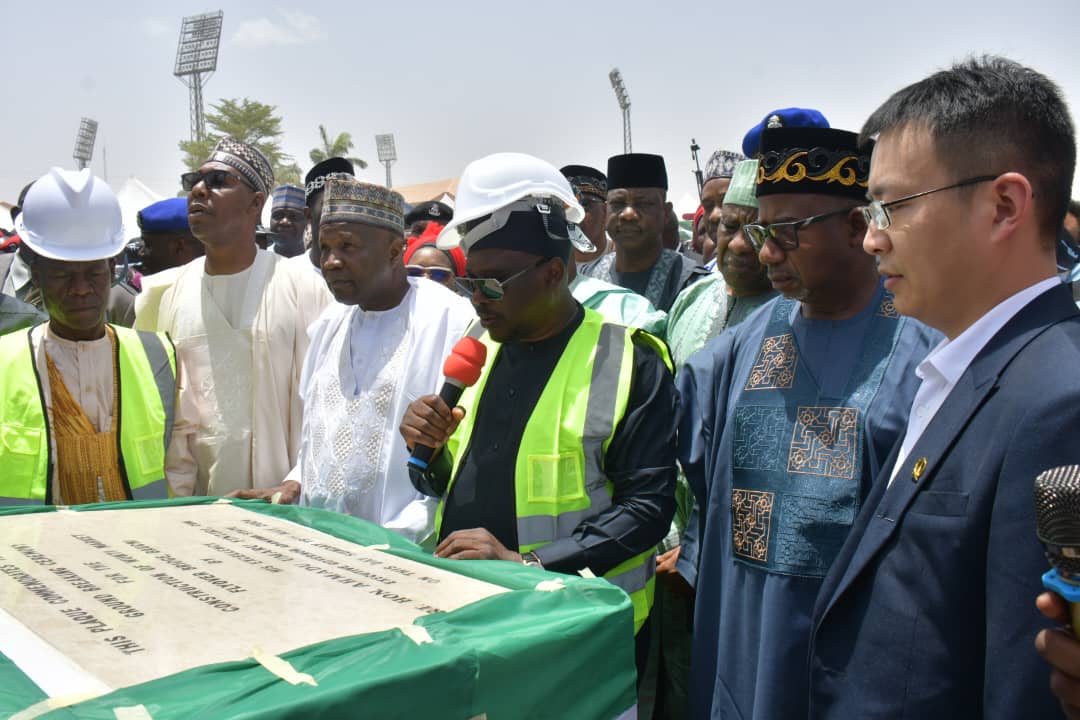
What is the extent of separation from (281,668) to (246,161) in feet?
11.8

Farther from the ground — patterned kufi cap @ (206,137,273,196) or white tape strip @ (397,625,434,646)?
patterned kufi cap @ (206,137,273,196)

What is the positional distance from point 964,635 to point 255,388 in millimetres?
3062

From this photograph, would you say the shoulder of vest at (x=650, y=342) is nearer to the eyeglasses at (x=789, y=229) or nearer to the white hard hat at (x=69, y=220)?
the eyeglasses at (x=789, y=229)

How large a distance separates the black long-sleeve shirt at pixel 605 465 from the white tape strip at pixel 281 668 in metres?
1.25

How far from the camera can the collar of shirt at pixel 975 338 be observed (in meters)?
1.68

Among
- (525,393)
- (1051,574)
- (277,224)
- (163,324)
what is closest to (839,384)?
(525,393)

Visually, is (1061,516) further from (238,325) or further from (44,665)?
(238,325)

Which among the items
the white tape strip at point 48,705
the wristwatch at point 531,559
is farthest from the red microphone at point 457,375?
the white tape strip at point 48,705

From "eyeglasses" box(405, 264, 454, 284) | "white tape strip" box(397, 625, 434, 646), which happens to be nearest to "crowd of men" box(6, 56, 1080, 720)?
"white tape strip" box(397, 625, 434, 646)

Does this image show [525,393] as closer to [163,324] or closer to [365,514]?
[365,514]

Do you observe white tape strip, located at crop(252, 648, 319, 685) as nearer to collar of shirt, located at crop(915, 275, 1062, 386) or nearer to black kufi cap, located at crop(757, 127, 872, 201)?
collar of shirt, located at crop(915, 275, 1062, 386)

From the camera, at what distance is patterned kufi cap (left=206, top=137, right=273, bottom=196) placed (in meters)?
4.24

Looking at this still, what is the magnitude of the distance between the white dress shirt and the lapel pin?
3.7 inches

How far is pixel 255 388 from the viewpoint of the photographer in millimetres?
3852
